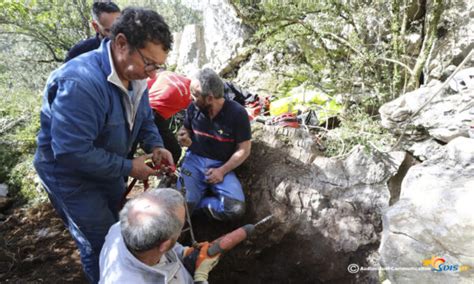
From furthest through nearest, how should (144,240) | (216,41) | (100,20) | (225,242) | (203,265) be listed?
(216,41), (100,20), (225,242), (203,265), (144,240)

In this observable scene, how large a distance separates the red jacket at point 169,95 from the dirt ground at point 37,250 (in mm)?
2090

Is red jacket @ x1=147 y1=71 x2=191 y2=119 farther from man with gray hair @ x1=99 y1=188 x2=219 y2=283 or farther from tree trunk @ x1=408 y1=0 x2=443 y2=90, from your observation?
tree trunk @ x1=408 y1=0 x2=443 y2=90

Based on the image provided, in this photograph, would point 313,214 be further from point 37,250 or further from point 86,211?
point 37,250

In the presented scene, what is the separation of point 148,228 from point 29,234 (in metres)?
3.77

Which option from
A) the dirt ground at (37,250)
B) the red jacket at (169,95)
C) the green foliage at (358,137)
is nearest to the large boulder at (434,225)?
the green foliage at (358,137)

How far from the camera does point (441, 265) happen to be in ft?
4.98

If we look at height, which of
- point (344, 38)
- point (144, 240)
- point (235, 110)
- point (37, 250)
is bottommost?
point (37, 250)

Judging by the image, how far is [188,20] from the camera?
3281cm

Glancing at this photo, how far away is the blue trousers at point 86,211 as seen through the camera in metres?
1.85

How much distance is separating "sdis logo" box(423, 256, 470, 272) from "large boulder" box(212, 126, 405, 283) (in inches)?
39.9

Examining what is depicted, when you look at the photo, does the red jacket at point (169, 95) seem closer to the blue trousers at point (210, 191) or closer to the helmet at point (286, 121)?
the blue trousers at point (210, 191)

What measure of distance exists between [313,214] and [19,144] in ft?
20.8

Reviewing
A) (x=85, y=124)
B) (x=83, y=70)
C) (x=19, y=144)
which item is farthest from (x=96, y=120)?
(x=19, y=144)

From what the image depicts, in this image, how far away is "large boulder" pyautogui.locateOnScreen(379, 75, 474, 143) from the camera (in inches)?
105
